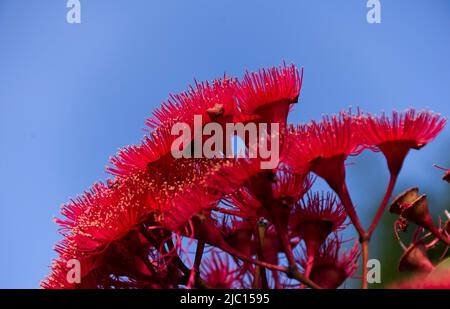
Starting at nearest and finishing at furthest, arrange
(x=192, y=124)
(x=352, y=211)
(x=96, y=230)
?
(x=352, y=211) → (x=96, y=230) → (x=192, y=124)

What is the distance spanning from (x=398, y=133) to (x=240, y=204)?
37 cm

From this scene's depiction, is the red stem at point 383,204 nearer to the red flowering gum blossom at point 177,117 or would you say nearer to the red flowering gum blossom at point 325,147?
the red flowering gum blossom at point 325,147

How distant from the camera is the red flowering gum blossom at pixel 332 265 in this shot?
1.45 m

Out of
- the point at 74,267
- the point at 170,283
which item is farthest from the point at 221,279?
the point at 74,267

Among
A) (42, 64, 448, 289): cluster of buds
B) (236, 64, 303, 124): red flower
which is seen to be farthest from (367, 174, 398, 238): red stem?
(236, 64, 303, 124): red flower

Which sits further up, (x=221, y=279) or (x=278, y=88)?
(x=278, y=88)

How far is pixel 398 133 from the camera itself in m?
1.42

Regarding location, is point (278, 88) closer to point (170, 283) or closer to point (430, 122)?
point (430, 122)

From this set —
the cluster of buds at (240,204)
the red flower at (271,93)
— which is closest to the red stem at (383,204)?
the cluster of buds at (240,204)

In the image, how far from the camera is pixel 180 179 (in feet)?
5.11

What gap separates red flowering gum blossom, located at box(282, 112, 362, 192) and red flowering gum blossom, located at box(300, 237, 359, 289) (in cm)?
19

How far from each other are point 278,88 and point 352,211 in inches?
15.7

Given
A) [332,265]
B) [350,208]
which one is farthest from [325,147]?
[332,265]

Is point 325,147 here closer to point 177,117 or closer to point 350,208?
point 350,208
